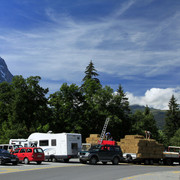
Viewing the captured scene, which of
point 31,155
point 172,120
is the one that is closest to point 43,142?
point 31,155

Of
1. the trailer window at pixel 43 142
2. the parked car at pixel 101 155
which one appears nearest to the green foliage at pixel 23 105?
the trailer window at pixel 43 142

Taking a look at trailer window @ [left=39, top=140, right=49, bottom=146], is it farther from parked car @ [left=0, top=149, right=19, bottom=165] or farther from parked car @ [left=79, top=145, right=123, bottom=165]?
parked car @ [left=0, top=149, right=19, bottom=165]

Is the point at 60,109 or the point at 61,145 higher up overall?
the point at 60,109

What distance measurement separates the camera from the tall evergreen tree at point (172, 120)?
80.2m

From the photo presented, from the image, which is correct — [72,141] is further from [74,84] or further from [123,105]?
[123,105]

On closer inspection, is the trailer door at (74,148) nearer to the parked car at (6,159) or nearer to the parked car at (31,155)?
the parked car at (31,155)

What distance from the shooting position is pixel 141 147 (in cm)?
2966

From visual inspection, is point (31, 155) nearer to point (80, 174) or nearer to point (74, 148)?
point (74, 148)

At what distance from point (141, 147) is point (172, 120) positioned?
2182 inches

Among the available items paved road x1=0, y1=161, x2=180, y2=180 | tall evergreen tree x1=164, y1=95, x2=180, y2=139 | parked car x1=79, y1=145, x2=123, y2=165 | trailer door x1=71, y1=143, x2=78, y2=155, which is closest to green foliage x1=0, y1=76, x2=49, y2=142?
trailer door x1=71, y1=143, x2=78, y2=155

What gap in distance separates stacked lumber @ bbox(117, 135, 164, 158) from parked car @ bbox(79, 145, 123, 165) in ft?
8.61

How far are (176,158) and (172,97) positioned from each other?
56.2m

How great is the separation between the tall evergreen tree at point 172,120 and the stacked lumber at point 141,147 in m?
51.0

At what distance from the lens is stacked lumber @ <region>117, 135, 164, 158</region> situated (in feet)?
96.6
